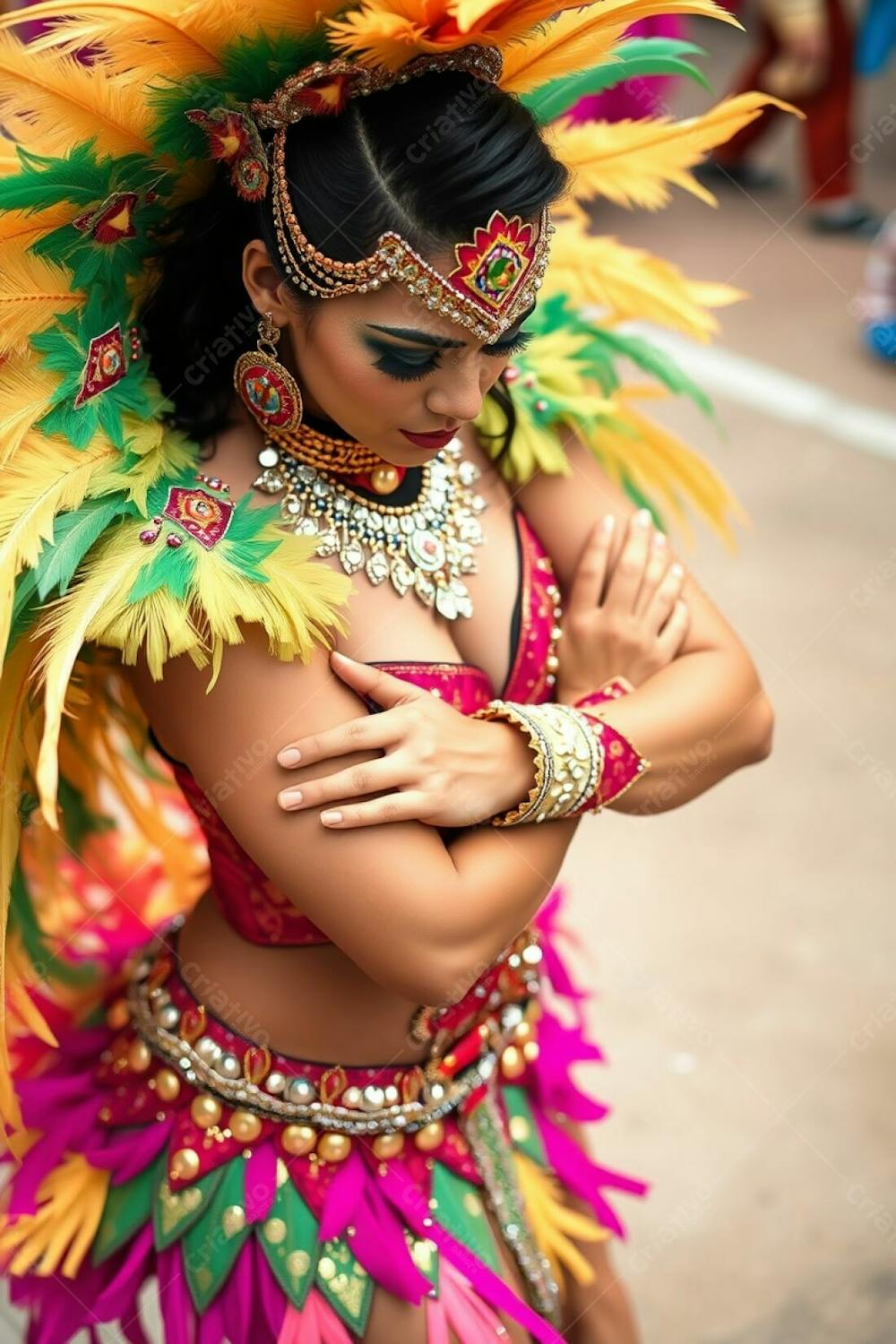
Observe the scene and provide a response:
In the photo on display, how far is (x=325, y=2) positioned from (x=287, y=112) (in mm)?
107

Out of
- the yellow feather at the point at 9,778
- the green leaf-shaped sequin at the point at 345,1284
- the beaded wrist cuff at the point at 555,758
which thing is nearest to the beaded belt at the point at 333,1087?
the green leaf-shaped sequin at the point at 345,1284

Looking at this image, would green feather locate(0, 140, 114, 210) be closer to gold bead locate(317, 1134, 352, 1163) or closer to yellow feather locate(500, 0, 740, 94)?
yellow feather locate(500, 0, 740, 94)

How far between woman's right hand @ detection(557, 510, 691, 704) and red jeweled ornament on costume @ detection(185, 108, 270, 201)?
622 millimetres

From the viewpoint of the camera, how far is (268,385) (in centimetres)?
166

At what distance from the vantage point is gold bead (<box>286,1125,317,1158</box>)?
1.87 meters

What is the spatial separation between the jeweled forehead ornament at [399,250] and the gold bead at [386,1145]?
0.93 meters

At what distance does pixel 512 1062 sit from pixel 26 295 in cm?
109

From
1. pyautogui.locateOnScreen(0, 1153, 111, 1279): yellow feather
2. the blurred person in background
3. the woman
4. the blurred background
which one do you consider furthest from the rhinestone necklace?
the blurred person in background

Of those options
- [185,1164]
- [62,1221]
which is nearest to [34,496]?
[185,1164]

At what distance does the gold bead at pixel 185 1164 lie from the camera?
188 cm

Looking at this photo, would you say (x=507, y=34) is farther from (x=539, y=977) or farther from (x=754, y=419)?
(x=754, y=419)

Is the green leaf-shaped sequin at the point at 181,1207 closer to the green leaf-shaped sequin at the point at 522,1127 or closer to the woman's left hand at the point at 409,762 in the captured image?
the green leaf-shaped sequin at the point at 522,1127

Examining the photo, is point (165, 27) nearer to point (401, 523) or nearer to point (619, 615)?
point (401, 523)

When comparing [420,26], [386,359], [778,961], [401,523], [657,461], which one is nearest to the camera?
[420,26]
